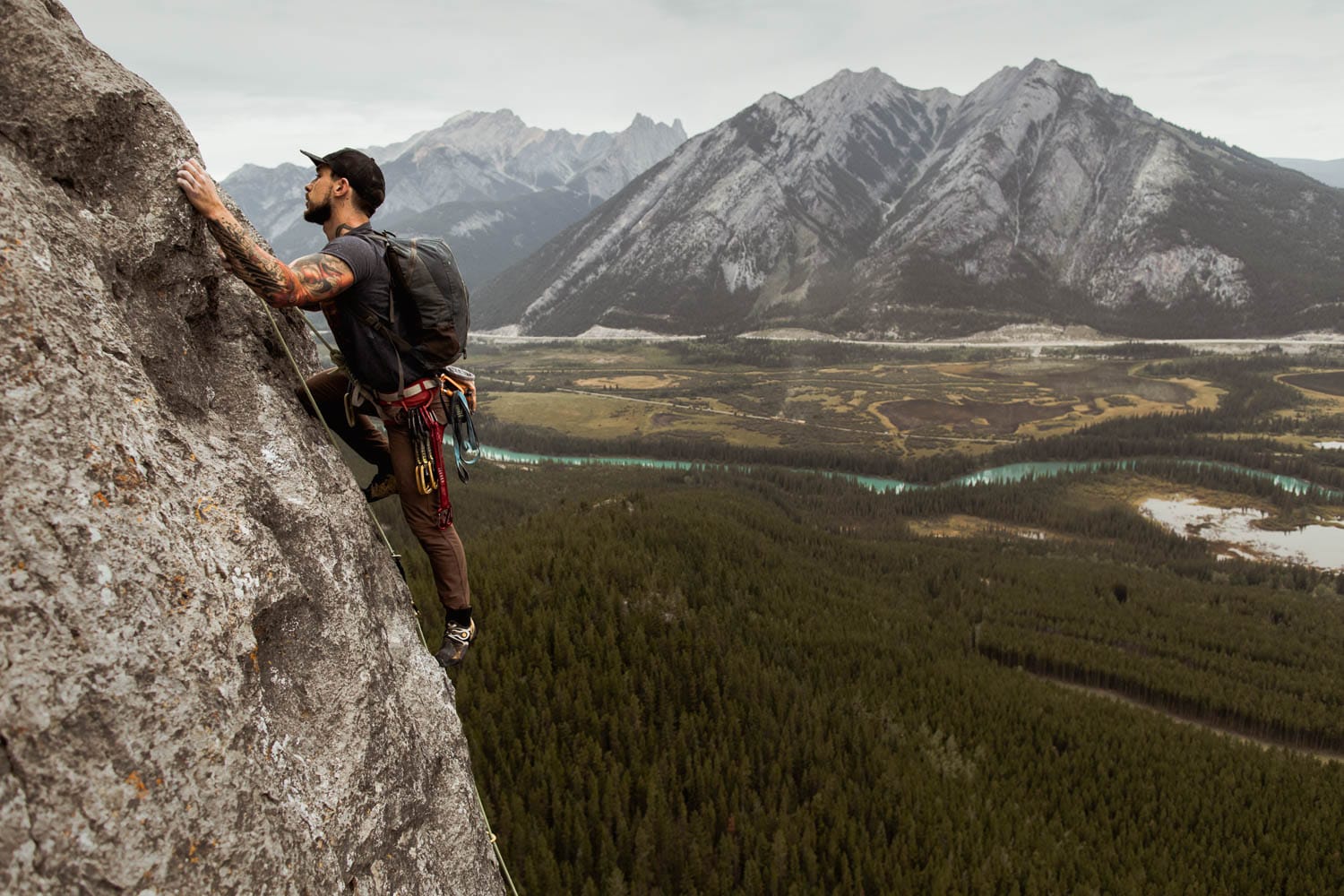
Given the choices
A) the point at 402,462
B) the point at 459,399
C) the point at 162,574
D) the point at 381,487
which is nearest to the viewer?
the point at 162,574

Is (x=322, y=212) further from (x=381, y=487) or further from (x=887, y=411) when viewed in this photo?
(x=887, y=411)

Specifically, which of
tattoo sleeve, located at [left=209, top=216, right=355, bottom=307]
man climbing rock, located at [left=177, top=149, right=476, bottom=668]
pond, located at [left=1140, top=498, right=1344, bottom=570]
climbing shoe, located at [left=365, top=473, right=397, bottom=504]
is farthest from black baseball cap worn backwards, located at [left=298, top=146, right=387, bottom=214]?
pond, located at [left=1140, top=498, right=1344, bottom=570]

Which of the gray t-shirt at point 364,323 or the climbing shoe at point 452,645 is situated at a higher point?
the gray t-shirt at point 364,323

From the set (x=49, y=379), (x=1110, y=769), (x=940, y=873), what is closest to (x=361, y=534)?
(x=49, y=379)

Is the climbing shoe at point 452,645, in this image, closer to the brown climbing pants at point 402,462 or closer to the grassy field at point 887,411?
the brown climbing pants at point 402,462

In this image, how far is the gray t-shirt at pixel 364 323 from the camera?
7641 millimetres

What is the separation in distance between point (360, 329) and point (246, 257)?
1435mm

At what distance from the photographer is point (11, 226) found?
505cm

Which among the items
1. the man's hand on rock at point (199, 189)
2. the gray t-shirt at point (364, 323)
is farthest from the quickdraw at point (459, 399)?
the man's hand on rock at point (199, 189)

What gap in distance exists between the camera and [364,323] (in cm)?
788

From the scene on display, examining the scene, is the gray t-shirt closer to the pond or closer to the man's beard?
the man's beard

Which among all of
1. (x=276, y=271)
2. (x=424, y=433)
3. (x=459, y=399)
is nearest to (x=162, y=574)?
(x=276, y=271)

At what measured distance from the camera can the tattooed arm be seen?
664 cm

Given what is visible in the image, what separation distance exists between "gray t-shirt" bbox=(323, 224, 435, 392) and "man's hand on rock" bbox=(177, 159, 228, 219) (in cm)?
110
